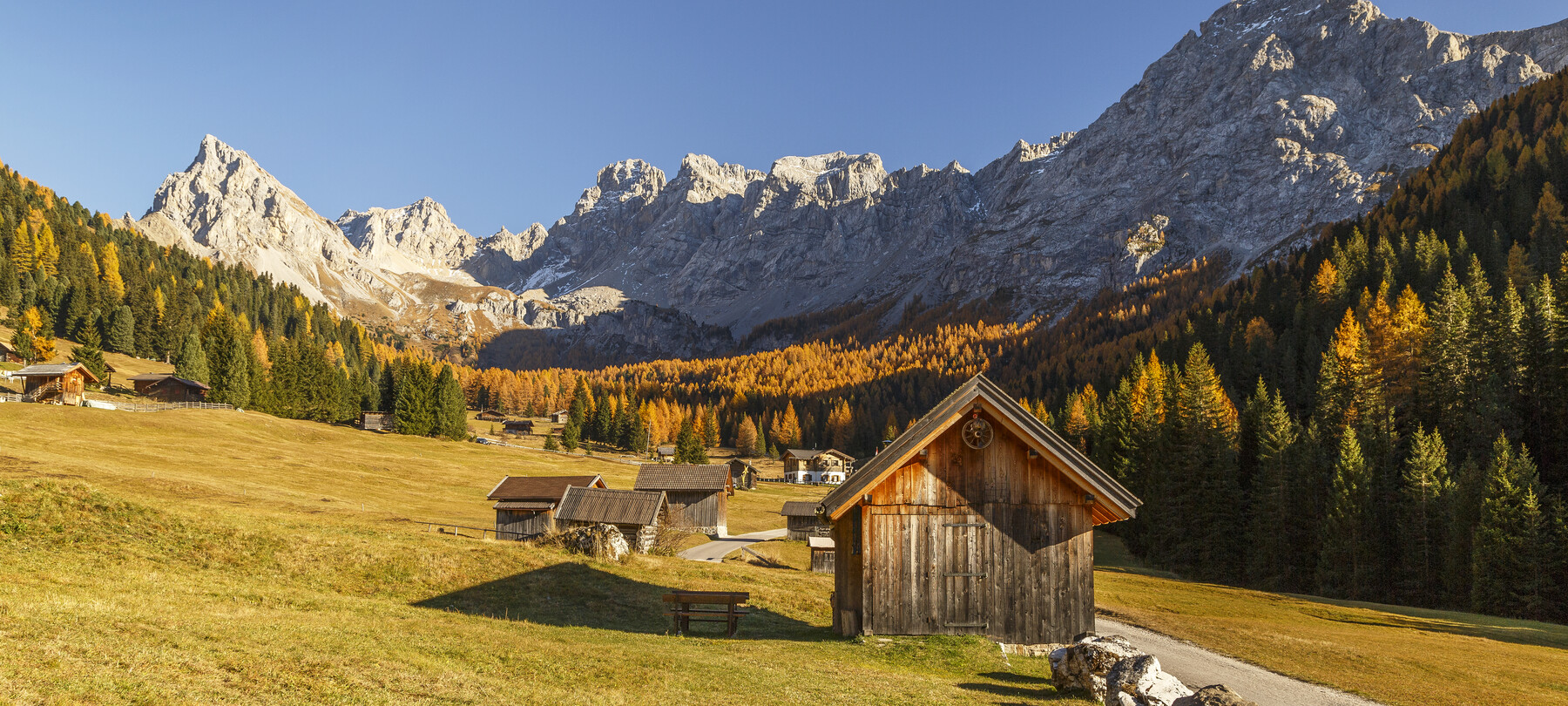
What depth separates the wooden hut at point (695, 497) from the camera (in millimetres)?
85000

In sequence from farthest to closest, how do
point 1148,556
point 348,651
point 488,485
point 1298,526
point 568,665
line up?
point 488,485, point 1148,556, point 1298,526, point 568,665, point 348,651

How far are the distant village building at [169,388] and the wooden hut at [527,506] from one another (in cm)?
8874

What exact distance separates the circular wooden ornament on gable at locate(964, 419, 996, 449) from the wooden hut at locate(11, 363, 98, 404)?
4651 inches

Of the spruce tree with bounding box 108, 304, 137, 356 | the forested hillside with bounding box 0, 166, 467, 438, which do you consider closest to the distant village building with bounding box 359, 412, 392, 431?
the forested hillside with bounding box 0, 166, 467, 438

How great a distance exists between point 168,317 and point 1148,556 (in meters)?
183

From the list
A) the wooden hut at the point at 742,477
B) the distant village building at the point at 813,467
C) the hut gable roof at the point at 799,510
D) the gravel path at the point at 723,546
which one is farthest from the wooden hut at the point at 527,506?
the distant village building at the point at 813,467

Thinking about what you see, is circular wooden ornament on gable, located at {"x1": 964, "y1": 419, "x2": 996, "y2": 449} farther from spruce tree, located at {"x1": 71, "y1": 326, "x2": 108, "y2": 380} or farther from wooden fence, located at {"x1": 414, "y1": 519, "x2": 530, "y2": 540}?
spruce tree, located at {"x1": 71, "y1": 326, "x2": 108, "y2": 380}

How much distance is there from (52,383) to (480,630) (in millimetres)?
115767

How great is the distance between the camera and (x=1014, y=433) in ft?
72.7

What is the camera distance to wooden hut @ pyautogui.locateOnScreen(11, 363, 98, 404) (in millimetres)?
96625

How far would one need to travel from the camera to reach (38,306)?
146 meters

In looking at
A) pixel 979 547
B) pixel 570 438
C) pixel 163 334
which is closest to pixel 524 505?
pixel 979 547

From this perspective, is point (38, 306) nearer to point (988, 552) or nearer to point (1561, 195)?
point (988, 552)

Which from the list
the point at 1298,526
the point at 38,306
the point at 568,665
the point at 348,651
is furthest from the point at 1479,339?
the point at 38,306
